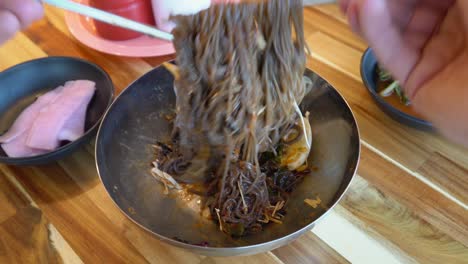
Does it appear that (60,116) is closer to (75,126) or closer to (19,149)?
A: (75,126)

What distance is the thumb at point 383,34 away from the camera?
752 mm

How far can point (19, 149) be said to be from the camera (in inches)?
45.7

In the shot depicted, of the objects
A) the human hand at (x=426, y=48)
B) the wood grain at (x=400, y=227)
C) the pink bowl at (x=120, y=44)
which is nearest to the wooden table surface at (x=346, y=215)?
the wood grain at (x=400, y=227)

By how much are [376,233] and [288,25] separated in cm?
60

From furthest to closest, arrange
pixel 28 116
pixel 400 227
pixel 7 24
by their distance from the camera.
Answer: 1. pixel 28 116
2. pixel 400 227
3. pixel 7 24

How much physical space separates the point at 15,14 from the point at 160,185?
0.56 m

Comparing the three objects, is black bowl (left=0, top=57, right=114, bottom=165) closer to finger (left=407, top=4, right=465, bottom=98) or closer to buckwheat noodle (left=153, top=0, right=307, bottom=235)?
buckwheat noodle (left=153, top=0, right=307, bottom=235)

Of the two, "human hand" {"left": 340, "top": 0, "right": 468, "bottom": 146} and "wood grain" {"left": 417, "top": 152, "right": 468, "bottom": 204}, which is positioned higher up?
"human hand" {"left": 340, "top": 0, "right": 468, "bottom": 146}

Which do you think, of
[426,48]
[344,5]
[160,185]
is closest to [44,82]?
[160,185]

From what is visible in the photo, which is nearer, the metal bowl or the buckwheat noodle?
the buckwheat noodle

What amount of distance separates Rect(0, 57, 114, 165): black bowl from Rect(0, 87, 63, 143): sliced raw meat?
0.08m

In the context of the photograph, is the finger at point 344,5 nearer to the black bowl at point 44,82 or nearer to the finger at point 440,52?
the finger at point 440,52

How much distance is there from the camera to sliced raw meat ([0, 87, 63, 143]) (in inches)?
46.9

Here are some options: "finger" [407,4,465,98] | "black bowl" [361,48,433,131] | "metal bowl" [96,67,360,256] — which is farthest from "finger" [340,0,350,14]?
"black bowl" [361,48,433,131]
